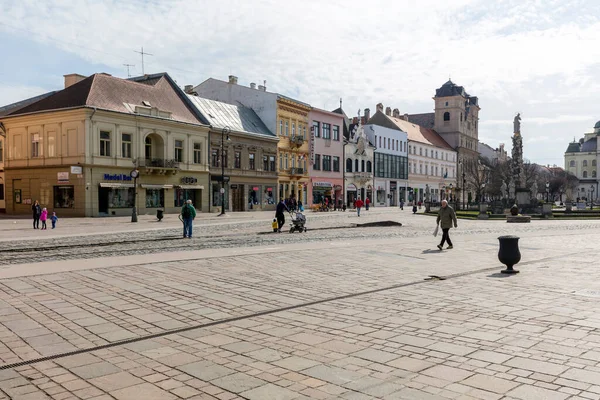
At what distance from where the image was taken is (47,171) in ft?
133

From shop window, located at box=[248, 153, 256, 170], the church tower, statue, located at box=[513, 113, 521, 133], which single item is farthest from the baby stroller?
the church tower

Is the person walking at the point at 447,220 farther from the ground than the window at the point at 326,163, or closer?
closer

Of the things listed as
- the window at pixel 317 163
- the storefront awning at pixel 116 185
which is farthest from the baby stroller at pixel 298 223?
the window at pixel 317 163

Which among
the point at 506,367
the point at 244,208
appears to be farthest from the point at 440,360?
the point at 244,208

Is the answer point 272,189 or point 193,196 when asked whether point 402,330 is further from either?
point 272,189

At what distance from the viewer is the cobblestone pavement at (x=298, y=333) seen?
16.0ft

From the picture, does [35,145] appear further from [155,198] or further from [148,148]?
[155,198]

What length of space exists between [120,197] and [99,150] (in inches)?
155

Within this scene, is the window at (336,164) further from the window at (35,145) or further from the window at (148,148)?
the window at (35,145)

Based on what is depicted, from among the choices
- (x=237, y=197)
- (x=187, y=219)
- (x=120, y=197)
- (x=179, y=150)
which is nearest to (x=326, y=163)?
(x=237, y=197)

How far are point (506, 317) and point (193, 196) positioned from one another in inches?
1693

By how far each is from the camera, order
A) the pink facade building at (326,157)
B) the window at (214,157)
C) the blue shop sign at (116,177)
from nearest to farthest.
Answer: the blue shop sign at (116,177) → the window at (214,157) → the pink facade building at (326,157)

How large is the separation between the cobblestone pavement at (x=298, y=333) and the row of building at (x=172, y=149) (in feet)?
92.9

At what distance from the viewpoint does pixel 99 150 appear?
39812mm
